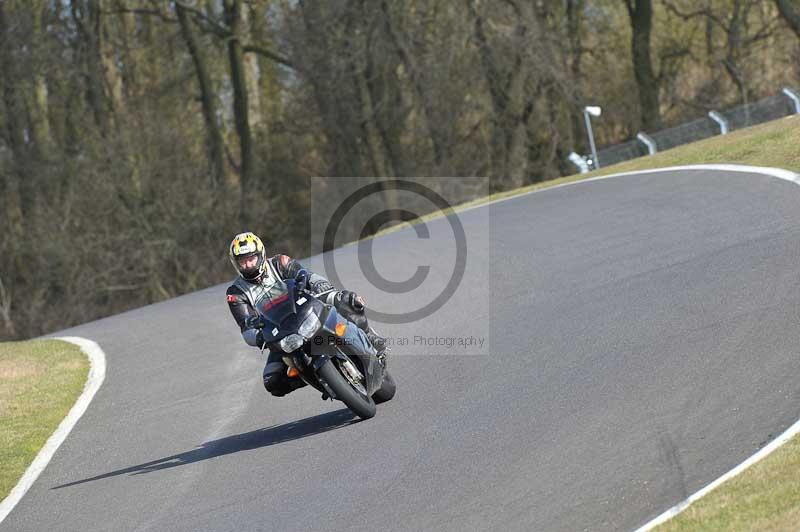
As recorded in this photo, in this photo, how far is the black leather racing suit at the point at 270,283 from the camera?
9.21 m

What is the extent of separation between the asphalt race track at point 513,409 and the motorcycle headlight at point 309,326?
0.85 metres

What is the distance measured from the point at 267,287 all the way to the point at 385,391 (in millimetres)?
1366

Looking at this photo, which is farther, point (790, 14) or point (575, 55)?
point (575, 55)

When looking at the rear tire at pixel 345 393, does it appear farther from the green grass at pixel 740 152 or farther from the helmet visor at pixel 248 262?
the green grass at pixel 740 152

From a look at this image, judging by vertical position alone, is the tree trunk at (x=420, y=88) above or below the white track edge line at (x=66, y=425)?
above

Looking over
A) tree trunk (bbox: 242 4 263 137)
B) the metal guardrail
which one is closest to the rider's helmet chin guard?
the metal guardrail

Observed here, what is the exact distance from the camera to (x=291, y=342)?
339 inches

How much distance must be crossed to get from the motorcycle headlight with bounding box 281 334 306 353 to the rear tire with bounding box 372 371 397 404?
147 cm

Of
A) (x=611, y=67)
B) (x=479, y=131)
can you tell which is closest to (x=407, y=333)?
(x=479, y=131)

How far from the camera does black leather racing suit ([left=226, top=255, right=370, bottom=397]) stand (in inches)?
363

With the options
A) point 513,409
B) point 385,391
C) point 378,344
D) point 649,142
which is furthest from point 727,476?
point 649,142

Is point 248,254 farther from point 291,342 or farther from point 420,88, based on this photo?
point 420,88

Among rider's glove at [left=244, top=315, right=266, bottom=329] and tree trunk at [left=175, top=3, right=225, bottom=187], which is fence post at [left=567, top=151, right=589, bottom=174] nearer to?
tree trunk at [left=175, top=3, right=225, bottom=187]

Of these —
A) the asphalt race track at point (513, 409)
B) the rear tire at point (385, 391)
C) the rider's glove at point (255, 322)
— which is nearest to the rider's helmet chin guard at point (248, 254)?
the rider's glove at point (255, 322)
